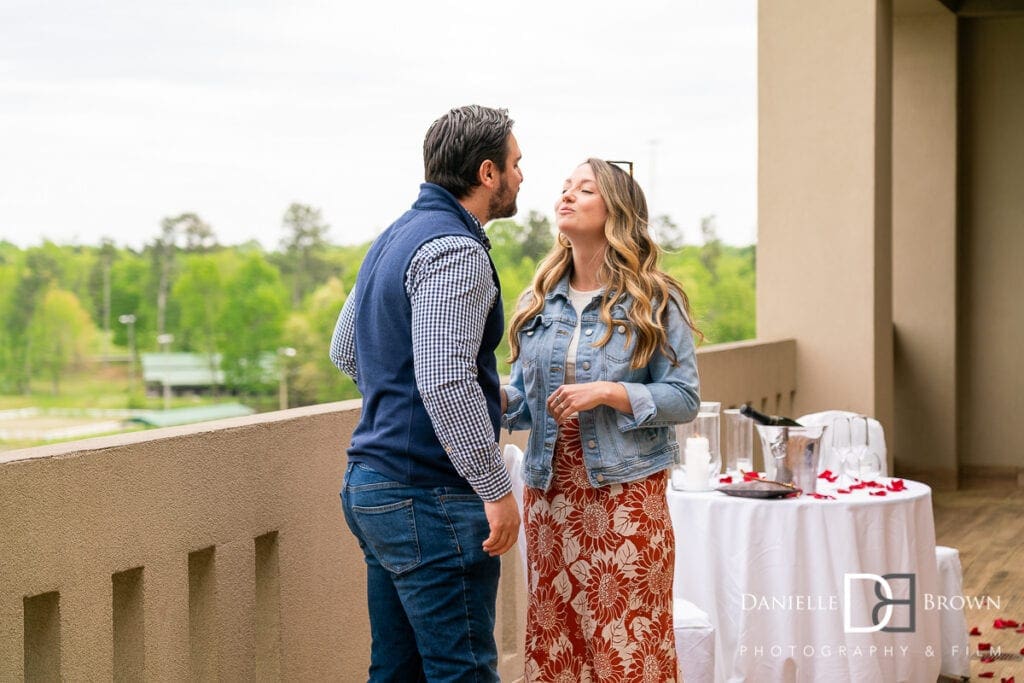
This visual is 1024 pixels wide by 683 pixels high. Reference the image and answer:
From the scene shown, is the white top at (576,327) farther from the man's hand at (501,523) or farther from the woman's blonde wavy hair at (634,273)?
the man's hand at (501,523)

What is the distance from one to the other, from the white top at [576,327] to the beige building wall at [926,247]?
538cm

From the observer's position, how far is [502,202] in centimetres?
199

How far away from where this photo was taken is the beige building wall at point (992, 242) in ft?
24.2

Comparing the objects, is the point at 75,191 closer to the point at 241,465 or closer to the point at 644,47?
the point at 644,47

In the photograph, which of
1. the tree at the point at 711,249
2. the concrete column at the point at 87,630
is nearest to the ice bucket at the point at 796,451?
the concrete column at the point at 87,630

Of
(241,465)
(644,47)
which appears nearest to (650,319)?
(241,465)

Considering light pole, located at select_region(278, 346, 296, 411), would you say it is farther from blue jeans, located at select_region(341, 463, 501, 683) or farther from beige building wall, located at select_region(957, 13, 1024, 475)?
blue jeans, located at select_region(341, 463, 501, 683)

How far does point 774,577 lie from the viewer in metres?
2.92

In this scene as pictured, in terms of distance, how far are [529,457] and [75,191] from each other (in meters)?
66.7

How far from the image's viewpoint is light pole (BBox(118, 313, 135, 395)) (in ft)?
211

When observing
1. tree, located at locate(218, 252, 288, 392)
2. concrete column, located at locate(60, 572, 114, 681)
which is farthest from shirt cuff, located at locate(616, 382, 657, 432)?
tree, located at locate(218, 252, 288, 392)

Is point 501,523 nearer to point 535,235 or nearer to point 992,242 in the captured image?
point 992,242

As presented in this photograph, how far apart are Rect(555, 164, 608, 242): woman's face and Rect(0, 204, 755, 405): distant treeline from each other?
193ft

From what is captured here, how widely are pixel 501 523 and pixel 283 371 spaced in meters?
68.7
